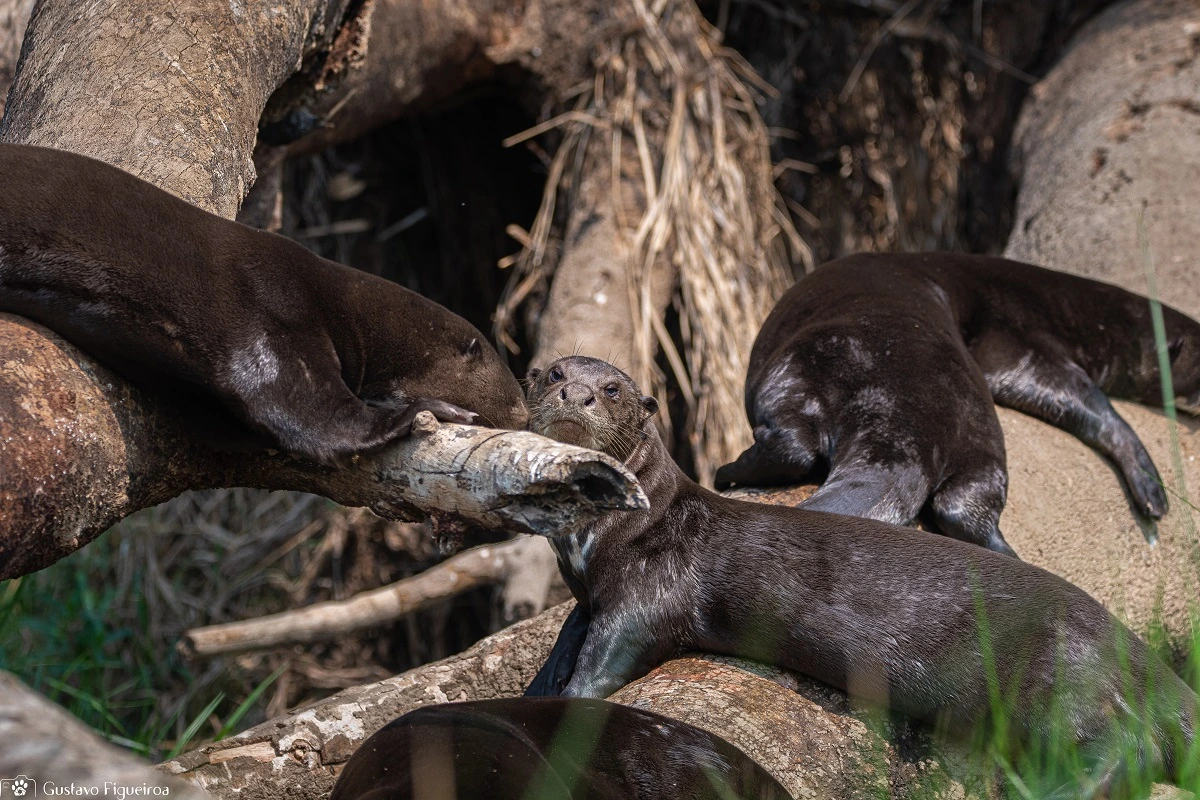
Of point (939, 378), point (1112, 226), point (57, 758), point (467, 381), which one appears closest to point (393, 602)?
point (467, 381)

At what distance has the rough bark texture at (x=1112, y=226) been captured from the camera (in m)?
3.37

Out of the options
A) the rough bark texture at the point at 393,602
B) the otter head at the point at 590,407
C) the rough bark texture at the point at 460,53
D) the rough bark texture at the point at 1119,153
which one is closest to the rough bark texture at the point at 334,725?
the otter head at the point at 590,407

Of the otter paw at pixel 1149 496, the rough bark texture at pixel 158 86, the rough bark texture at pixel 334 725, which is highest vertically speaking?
the rough bark texture at pixel 158 86

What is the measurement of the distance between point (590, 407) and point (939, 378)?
3.30 feet

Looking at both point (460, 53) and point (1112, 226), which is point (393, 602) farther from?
point (1112, 226)

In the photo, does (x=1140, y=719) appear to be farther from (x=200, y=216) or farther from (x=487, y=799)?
(x=200, y=216)

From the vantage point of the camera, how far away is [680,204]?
511 cm

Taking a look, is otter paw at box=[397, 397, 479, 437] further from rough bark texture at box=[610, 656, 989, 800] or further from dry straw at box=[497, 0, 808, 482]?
dry straw at box=[497, 0, 808, 482]

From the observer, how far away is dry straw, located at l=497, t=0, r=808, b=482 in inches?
199

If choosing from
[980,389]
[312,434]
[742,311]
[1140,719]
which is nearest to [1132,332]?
[980,389]

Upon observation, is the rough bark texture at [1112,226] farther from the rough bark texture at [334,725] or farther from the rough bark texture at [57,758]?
the rough bark texture at [57,758]

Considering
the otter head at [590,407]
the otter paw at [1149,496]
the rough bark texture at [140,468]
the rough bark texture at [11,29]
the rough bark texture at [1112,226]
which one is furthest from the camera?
the rough bark texture at [11,29]

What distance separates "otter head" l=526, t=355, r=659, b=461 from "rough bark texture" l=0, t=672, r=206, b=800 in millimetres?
1768

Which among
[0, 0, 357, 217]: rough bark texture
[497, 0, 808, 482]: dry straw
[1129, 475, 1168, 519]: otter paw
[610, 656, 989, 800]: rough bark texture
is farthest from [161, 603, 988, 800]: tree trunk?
[497, 0, 808, 482]: dry straw
